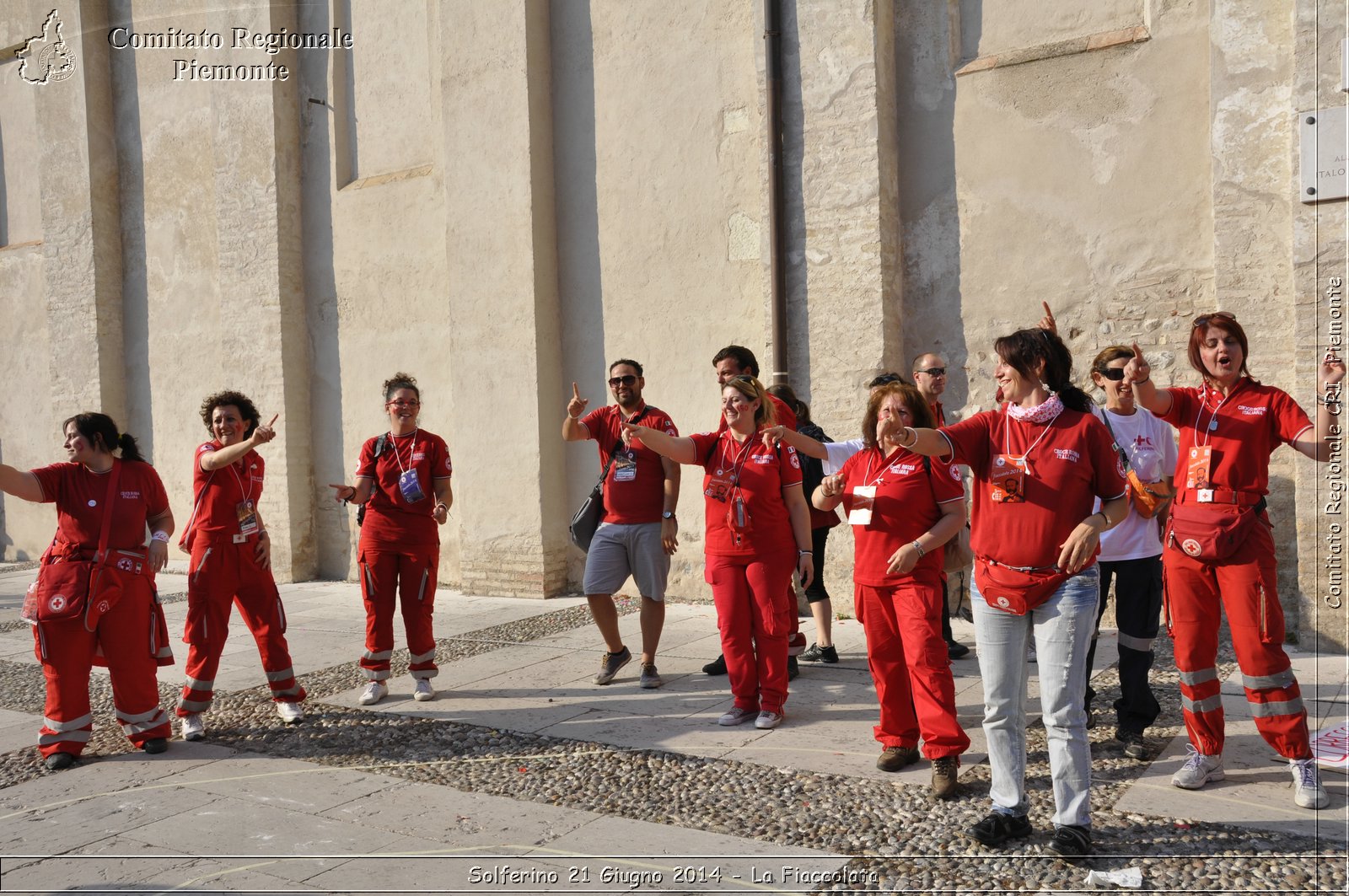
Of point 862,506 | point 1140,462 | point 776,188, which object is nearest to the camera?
point 862,506

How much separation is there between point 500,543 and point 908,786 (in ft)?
21.6

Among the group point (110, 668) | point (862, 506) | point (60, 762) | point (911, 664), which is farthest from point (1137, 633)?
point (60, 762)

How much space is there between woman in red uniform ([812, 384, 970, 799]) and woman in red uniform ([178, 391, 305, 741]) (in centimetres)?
327

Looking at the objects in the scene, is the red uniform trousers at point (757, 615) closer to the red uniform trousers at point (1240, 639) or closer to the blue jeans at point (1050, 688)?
the blue jeans at point (1050, 688)

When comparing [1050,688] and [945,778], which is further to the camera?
[945,778]

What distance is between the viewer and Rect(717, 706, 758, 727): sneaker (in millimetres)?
5832

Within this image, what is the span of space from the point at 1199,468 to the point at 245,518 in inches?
192

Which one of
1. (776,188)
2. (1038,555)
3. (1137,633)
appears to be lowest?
(1137,633)

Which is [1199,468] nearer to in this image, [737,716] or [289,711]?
[737,716]

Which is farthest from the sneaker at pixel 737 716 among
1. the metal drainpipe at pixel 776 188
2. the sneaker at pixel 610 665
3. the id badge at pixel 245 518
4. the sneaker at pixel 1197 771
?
the metal drainpipe at pixel 776 188

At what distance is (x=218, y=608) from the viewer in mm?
6125

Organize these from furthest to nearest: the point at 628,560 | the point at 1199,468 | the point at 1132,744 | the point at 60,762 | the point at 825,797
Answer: the point at 628,560
the point at 60,762
the point at 1132,744
the point at 825,797
the point at 1199,468

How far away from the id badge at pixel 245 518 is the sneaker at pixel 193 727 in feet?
3.44

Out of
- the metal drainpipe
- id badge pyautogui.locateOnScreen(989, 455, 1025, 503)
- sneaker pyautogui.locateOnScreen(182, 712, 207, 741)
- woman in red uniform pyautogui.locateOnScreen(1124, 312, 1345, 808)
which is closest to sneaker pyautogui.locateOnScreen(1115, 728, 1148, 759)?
woman in red uniform pyautogui.locateOnScreen(1124, 312, 1345, 808)
